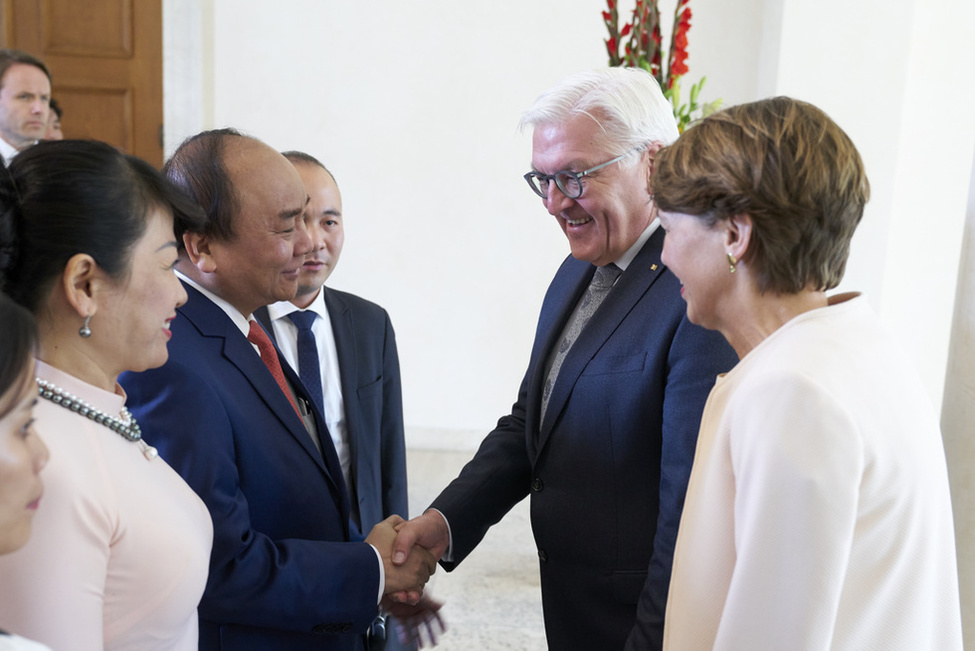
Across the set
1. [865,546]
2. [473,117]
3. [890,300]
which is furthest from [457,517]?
[473,117]

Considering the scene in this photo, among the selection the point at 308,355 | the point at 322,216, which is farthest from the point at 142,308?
the point at 322,216

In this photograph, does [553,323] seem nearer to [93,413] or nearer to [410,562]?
[410,562]

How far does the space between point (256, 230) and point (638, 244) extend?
81cm

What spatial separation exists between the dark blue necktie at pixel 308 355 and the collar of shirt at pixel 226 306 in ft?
2.25

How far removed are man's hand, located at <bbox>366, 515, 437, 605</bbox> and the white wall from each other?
3797 mm

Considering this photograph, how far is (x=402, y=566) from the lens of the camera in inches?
76.0

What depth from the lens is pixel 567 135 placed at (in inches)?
74.4

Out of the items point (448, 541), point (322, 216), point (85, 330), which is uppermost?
point (85, 330)

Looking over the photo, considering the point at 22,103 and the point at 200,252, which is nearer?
the point at 200,252

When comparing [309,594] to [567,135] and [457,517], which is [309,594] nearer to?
[457,517]

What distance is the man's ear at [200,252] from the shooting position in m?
1.70

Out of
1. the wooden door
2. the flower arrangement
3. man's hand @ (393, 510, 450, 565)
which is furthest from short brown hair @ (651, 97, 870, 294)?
the wooden door

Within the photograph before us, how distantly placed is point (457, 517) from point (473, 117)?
3875 millimetres

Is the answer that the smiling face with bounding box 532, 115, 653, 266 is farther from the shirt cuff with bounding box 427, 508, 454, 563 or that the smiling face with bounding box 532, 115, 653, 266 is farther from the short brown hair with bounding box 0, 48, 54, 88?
the short brown hair with bounding box 0, 48, 54, 88
